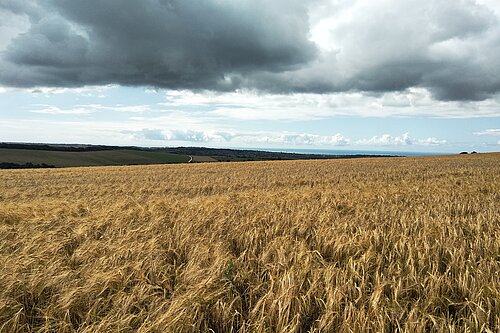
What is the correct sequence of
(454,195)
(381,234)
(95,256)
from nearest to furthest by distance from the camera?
1. (95,256)
2. (381,234)
3. (454,195)

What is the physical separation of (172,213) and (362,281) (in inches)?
239

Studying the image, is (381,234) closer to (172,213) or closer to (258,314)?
(258,314)

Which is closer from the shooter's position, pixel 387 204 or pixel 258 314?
pixel 258 314

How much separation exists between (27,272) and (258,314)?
3405 millimetres

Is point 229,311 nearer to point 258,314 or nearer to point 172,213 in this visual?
point 258,314

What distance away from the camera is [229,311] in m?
3.67

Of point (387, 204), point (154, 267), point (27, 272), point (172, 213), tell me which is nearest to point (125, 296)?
point (154, 267)

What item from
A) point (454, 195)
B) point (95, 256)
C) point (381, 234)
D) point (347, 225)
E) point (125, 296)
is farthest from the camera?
point (454, 195)

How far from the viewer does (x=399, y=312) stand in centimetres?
351

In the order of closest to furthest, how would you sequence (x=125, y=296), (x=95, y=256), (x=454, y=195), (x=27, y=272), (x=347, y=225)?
1. (x=125, y=296)
2. (x=27, y=272)
3. (x=95, y=256)
4. (x=347, y=225)
5. (x=454, y=195)

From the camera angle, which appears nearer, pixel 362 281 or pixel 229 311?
pixel 229 311

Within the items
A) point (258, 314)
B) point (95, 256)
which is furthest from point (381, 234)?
point (95, 256)

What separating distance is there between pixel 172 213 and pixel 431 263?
6.37 metres

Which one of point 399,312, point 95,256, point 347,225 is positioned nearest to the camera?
point 399,312
